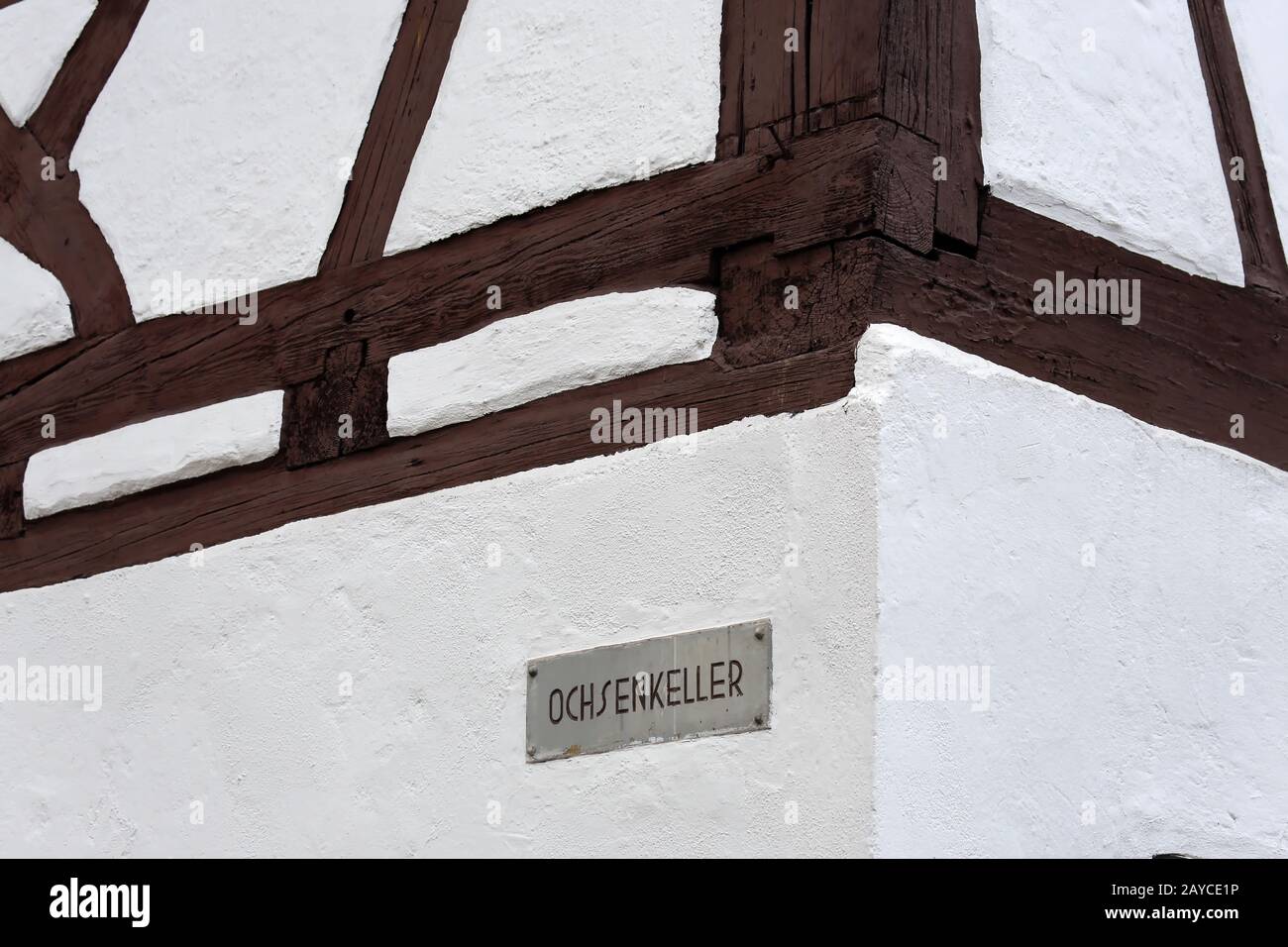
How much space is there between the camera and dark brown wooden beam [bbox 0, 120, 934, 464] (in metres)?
3.75

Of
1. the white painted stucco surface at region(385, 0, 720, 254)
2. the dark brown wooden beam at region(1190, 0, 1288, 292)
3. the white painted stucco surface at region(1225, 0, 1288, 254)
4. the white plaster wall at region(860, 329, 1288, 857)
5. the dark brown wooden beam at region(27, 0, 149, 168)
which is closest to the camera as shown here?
the white plaster wall at region(860, 329, 1288, 857)

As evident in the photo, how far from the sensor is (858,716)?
3422 mm

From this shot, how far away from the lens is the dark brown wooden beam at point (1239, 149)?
14.6 ft

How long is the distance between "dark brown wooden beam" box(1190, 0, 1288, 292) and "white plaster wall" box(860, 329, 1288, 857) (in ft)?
1.82

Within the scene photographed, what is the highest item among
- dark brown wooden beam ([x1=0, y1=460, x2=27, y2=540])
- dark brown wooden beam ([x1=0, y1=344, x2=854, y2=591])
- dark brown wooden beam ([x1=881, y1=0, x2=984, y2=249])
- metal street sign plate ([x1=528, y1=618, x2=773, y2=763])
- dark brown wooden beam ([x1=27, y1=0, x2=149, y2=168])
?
dark brown wooden beam ([x1=27, y1=0, x2=149, y2=168])

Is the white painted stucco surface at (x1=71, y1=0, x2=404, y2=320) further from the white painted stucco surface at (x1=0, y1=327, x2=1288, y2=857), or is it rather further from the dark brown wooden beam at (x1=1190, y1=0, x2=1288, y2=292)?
the dark brown wooden beam at (x1=1190, y1=0, x2=1288, y2=292)

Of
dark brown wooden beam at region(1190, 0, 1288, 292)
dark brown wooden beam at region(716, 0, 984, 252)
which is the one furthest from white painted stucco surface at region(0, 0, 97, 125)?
dark brown wooden beam at region(1190, 0, 1288, 292)

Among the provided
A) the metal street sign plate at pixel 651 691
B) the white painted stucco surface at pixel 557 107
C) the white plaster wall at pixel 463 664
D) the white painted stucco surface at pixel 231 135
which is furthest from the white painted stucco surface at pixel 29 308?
the metal street sign plate at pixel 651 691

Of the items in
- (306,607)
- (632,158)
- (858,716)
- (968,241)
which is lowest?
(858,716)

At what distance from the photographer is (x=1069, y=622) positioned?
375 cm
